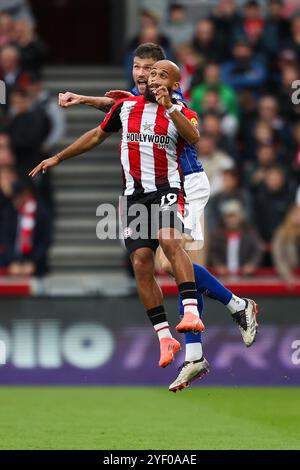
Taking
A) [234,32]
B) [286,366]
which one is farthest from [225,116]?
[286,366]

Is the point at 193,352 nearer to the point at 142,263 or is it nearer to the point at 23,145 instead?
the point at 142,263

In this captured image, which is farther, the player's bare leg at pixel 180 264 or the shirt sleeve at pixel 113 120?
the shirt sleeve at pixel 113 120

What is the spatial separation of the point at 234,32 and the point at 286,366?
494 centimetres

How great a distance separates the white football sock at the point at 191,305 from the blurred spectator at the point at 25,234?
593 cm

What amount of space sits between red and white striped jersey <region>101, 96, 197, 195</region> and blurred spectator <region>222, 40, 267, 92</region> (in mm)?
7406

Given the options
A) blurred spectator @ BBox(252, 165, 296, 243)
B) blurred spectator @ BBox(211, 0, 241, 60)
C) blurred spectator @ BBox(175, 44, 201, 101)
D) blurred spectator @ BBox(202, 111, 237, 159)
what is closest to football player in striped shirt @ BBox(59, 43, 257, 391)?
blurred spectator @ BBox(252, 165, 296, 243)

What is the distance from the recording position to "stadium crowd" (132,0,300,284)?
643 inches

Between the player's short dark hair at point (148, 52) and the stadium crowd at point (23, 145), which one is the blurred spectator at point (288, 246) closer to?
the stadium crowd at point (23, 145)

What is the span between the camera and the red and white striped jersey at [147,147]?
10906mm

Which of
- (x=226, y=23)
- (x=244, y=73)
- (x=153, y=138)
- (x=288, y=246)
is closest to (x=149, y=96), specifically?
(x=153, y=138)

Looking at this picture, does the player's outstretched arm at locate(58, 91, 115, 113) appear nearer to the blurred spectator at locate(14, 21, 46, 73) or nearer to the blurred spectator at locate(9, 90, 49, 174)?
the blurred spectator at locate(9, 90, 49, 174)

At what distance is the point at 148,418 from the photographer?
13.5 metres

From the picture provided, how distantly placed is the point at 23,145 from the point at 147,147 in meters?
6.65

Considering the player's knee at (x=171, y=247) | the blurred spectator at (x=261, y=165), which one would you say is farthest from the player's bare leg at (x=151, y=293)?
the blurred spectator at (x=261, y=165)
